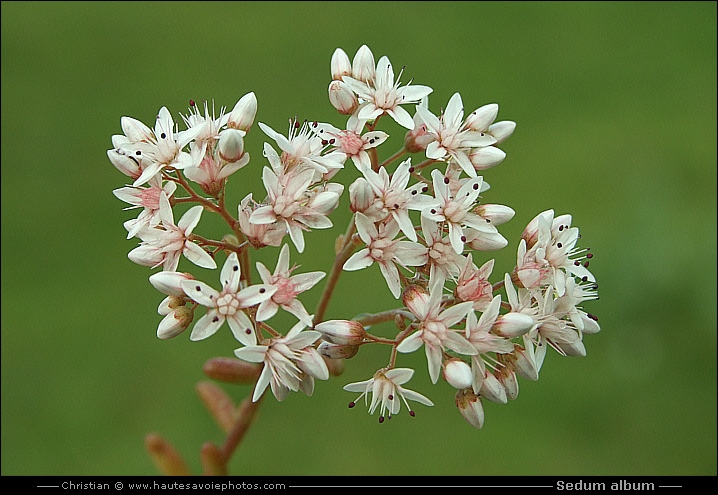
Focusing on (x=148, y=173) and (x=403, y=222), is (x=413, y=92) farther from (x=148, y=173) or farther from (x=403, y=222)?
(x=148, y=173)

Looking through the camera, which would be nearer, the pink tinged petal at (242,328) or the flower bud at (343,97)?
the pink tinged petal at (242,328)

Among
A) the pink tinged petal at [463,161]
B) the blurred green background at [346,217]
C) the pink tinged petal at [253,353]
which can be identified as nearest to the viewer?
the pink tinged petal at [253,353]

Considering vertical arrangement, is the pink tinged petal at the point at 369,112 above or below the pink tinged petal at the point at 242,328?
above

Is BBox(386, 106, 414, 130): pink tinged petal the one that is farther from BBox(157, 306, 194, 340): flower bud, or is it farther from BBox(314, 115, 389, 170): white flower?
BBox(157, 306, 194, 340): flower bud

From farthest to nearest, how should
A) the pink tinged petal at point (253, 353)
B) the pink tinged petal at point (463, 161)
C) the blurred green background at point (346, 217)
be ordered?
the blurred green background at point (346, 217) → the pink tinged petal at point (463, 161) → the pink tinged petal at point (253, 353)

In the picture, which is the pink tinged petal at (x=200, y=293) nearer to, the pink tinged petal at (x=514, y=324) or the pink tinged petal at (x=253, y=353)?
the pink tinged petal at (x=253, y=353)

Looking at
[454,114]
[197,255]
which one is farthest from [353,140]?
[197,255]

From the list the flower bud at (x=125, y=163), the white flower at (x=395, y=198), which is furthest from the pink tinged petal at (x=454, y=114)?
the flower bud at (x=125, y=163)

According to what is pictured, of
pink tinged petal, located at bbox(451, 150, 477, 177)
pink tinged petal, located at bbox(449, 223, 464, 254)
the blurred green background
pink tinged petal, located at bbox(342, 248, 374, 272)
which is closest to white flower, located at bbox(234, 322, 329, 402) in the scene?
pink tinged petal, located at bbox(342, 248, 374, 272)
